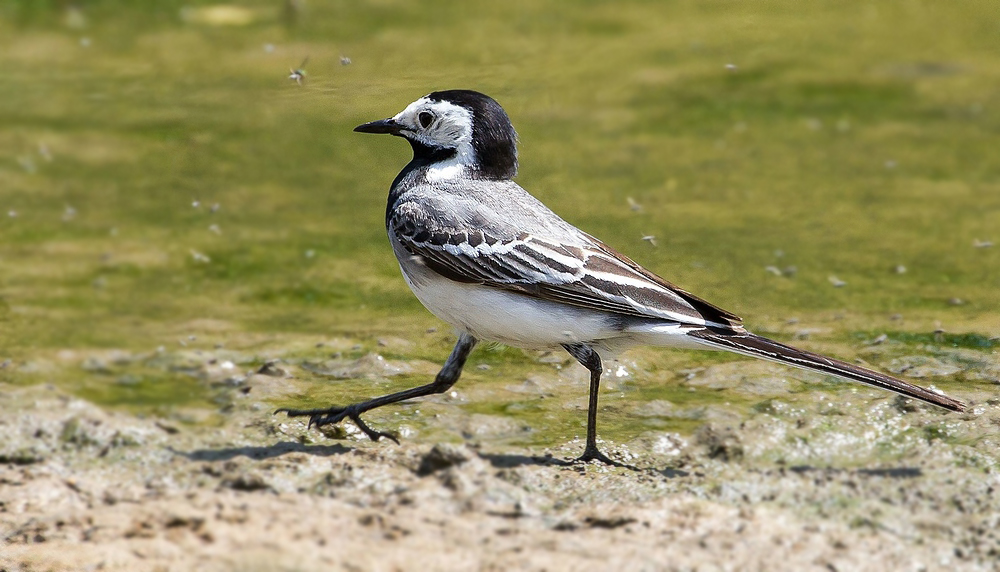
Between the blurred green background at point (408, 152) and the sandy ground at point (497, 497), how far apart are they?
81cm

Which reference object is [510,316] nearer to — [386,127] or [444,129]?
[444,129]

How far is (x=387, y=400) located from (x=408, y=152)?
16.9 ft

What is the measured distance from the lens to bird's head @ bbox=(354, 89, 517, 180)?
5.95 m

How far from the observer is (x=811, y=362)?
515 centimetres

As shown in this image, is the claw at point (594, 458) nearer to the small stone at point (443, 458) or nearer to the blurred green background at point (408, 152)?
the small stone at point (443, 458)

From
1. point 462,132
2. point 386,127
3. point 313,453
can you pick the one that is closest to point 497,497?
point 313,453

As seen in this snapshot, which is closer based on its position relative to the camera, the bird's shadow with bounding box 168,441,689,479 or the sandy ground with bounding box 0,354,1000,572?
the sandy ground with bounding box 0,354,1000,572

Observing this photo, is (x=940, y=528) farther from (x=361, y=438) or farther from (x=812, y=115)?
(x=812, y=115)

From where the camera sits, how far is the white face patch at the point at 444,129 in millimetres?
5949

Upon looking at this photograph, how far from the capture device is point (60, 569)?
4559mm

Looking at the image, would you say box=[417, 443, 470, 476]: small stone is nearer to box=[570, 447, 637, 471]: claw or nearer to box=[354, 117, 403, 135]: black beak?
box=[570, 447, 637, 471]: claw

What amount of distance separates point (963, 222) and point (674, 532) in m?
4.97

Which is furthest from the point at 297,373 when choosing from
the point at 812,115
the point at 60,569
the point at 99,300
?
the point at 812,115

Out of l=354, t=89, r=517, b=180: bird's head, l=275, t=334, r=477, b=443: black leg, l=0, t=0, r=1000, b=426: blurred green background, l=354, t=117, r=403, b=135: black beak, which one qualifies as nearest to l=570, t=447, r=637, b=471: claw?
l=275, t=334, r=477, b=443: black leg
